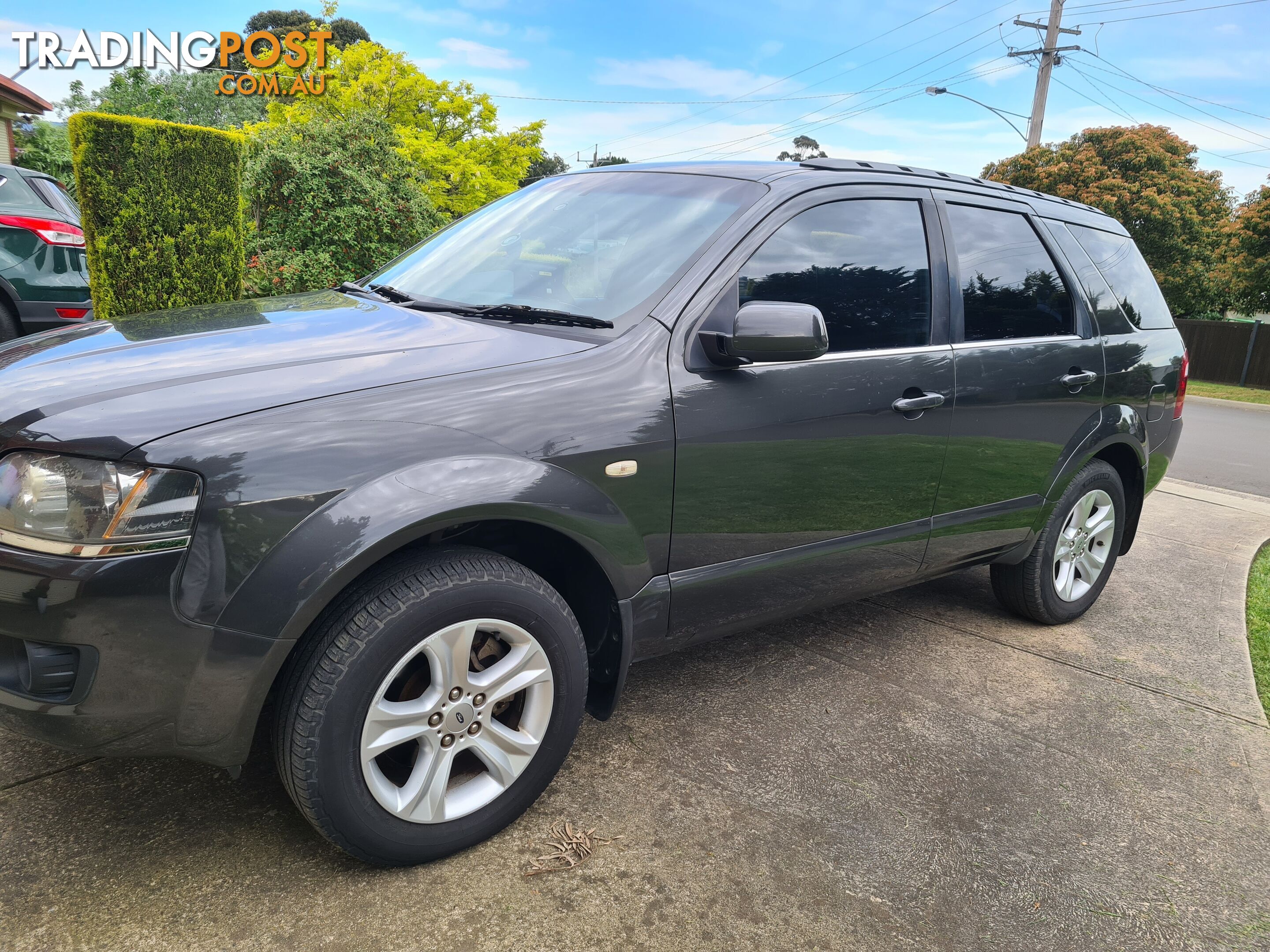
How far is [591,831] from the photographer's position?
2.39 m

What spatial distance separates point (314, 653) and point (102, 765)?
105cm

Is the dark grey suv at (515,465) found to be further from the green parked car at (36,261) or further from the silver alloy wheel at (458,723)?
the green parked car at (36,261)

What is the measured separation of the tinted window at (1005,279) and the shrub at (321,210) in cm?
516

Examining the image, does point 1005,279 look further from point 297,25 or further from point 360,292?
point 297,25

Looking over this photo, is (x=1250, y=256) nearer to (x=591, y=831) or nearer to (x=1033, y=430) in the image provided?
(x=1033, y=430)

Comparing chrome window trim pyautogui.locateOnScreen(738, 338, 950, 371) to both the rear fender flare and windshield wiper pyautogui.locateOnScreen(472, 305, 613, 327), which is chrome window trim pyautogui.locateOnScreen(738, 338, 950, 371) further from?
the rear fender flare

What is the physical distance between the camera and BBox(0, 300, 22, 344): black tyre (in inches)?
282

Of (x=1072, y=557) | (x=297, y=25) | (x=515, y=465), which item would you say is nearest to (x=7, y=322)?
(x=515, y=465)

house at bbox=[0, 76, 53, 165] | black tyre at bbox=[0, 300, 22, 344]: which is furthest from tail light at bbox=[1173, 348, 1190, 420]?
house at bbox=[0, 76, 53, 165]

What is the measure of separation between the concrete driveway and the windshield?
4.60 feet

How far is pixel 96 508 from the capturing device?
175cm

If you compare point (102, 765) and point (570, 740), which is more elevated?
point (570, 740)

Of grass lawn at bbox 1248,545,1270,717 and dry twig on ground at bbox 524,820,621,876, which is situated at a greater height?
dry twig on ground at bbox 524,820,621,876

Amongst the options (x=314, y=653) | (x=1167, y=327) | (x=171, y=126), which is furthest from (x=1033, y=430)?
(x=171, y=126)
